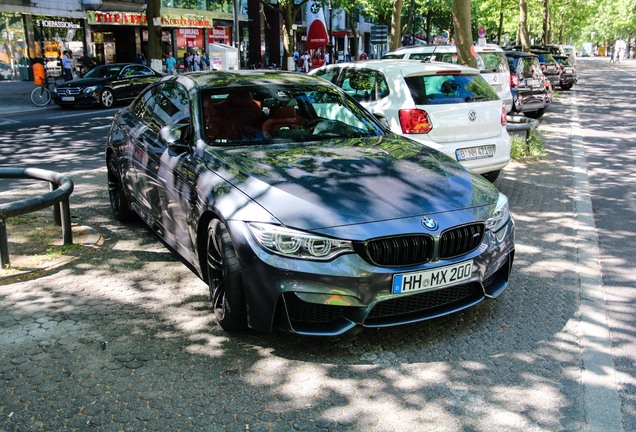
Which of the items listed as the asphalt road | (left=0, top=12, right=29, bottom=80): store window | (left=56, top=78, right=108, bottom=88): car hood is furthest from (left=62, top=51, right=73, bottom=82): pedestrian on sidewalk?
the asphalt road

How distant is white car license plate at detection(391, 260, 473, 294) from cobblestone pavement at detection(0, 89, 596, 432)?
1.43 feet

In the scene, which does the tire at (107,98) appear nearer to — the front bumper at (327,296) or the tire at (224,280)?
the tire at (224,280)

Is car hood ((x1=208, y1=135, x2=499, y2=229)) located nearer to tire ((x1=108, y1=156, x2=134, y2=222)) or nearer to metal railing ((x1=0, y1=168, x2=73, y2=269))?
metal railing ((x1=0, y1=168, x2=73, y2=269))

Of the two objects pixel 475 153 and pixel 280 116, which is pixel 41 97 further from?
pixel 280 116

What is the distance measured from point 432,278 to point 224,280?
1.29 metres

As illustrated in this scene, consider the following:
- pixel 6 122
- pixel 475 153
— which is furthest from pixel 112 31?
pixel 475 153

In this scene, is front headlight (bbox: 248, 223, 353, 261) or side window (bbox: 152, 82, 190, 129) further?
side window (bbox: 152, 82, 190, 129)

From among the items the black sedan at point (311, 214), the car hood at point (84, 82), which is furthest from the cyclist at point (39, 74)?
the black sedan at point (311, 214)

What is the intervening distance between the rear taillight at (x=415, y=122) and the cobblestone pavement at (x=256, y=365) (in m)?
2.82

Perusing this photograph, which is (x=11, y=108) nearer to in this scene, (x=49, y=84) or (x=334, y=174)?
(x=49, y=84)

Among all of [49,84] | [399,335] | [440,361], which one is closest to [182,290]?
[399,335]

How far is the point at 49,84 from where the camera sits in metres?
26.4

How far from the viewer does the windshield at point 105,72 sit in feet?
72.9

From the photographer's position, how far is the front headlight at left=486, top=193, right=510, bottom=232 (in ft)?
14.5
